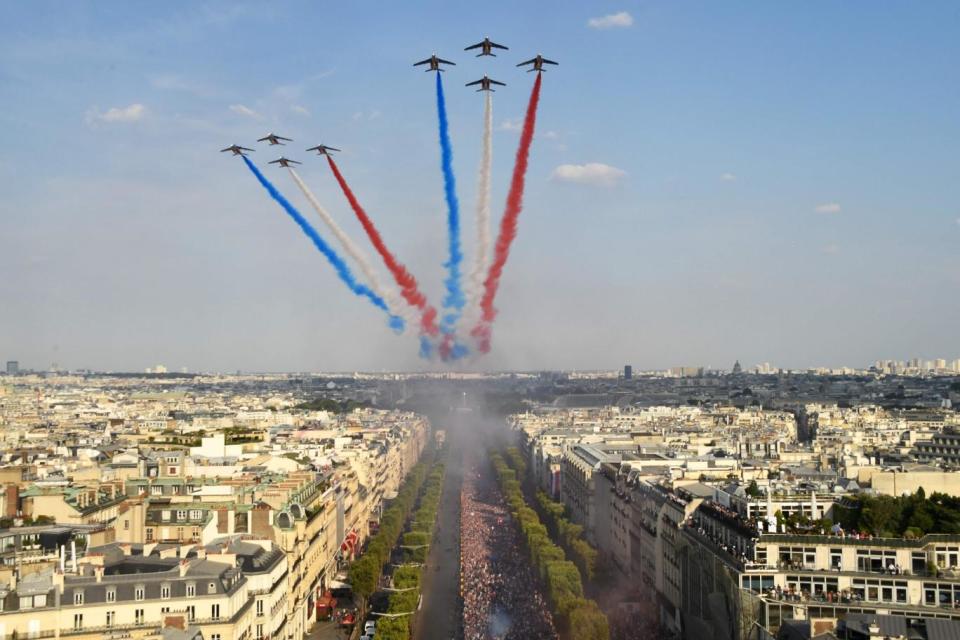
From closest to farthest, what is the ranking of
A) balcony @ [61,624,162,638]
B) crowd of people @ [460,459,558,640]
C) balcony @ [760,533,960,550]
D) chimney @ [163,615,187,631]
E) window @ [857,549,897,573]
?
balcony @ [61,624,162,638], chimney @ [163,615,187,631], balcony @ [760,533,960,550], window @ [857,549,897,573], crowd of people @ [460,459,558,640]

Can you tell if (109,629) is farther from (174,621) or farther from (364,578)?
(364,578)

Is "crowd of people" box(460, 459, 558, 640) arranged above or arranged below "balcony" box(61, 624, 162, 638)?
below

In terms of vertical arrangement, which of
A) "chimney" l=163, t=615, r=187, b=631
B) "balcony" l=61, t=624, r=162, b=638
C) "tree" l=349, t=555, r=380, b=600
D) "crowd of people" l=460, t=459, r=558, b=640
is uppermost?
"chimney" l=163, t=615, r=187, b=631

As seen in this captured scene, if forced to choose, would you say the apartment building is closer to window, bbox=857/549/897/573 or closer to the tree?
the tree

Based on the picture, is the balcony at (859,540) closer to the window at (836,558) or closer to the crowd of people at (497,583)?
the window at (836,558)

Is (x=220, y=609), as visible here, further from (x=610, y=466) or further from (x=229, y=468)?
(x=610, y=466)

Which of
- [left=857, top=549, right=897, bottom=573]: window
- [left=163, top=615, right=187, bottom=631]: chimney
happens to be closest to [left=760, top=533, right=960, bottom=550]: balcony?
[left=857, top=549, right=897, bottom=573]: window

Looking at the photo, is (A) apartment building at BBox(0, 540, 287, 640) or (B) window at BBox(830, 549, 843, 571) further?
(B) window at BBox(830, 549, 843, 571)

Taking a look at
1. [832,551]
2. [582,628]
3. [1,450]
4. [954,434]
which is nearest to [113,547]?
[582,628]
